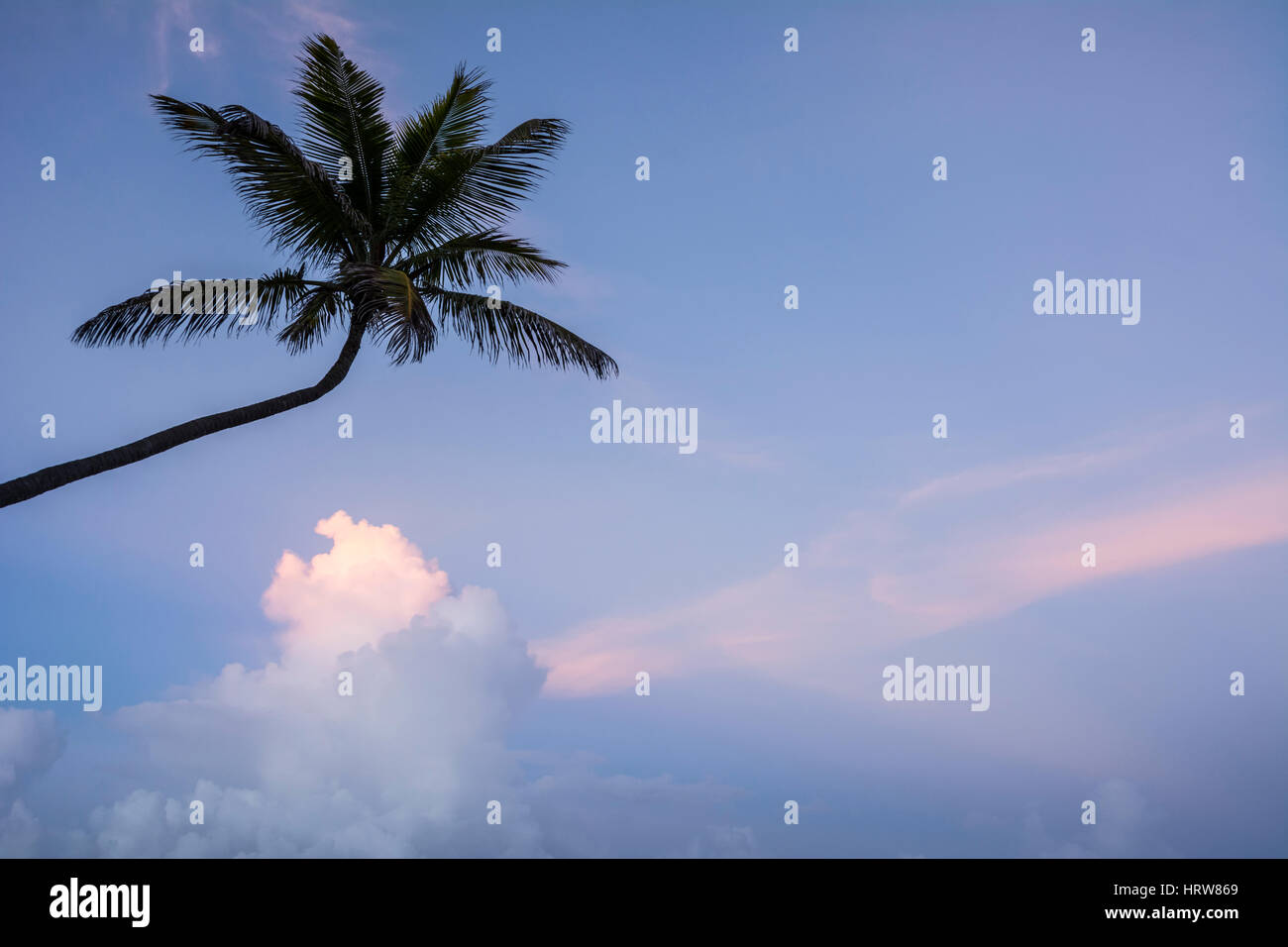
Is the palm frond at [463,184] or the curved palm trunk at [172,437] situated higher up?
the palm frond at [463,184]

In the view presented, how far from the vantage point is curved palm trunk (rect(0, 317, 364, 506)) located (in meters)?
10.3

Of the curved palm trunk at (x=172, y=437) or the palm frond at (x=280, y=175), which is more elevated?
the palm frond at (x=280, y=175)

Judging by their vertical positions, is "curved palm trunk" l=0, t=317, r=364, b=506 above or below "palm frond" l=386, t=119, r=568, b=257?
below

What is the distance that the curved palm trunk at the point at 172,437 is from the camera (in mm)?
10320

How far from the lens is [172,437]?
39.1ft

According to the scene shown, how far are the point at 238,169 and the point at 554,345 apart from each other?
5229mm

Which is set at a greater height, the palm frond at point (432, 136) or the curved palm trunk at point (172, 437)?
the palm frond at point (432, 136)

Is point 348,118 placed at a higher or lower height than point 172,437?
higher

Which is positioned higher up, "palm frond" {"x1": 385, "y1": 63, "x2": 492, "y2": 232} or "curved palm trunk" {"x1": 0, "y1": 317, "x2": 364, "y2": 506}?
"palm frond" {"x1": 385, "y1": 63, "x2": 492, "y2": 232}

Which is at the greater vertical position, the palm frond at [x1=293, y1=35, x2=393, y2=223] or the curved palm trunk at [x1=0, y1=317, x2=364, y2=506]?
the palm frond at [x1=293, y1=35, x2=393, y2=223]
